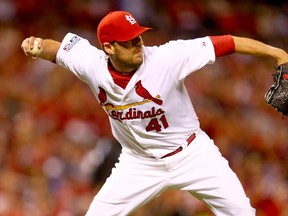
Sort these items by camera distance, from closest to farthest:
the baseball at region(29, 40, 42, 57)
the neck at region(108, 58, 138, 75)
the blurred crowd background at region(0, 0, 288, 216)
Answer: the neck at region(108, 58, 138, 75), the baseball at region(29, 40, 42, 57), the blurred crowd background at region(0, 0, 288, 216)

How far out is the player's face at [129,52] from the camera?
5.25m

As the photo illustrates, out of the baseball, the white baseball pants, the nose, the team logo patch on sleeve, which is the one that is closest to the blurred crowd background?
the white baseball pants

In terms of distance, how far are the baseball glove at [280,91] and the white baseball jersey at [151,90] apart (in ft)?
1.31

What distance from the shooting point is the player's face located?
5.25 metres

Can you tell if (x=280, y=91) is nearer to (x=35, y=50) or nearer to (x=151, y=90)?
(x=151, y=90)

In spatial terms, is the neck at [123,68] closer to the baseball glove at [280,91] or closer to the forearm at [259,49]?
the forearm at [259,49]

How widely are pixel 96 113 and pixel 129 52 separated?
5.05 meters

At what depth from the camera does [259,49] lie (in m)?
5.21

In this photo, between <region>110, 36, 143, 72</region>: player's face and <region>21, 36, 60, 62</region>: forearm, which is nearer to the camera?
<region>110, 36, 143, 72</region>: player's face

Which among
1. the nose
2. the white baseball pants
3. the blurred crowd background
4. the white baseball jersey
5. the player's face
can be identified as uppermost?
the nose

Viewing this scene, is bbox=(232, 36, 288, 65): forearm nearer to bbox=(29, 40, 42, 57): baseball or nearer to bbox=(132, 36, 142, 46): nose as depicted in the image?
bbox=(132, 36, 142, 46): nose

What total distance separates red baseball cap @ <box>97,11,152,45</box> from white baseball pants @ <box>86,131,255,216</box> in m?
0.79

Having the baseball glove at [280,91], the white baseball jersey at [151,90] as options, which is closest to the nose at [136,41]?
the white baseball jersey at [151,90]

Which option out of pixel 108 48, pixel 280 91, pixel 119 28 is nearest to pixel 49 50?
pixel 108 48
